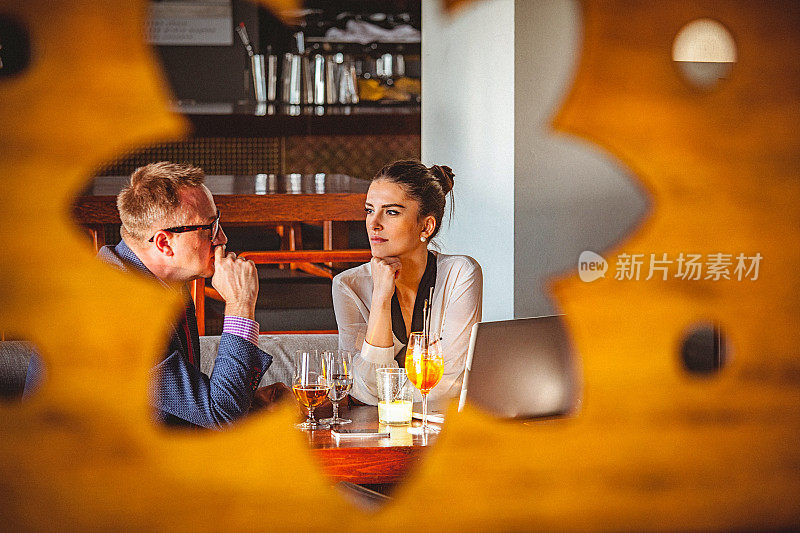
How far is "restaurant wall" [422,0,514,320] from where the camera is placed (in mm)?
2066

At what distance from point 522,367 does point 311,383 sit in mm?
376

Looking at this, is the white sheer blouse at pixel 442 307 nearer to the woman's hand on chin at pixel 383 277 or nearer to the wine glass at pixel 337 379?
the woman's hand on chin at pixel 383 277

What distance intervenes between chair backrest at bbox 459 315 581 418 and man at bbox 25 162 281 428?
34 centimetres

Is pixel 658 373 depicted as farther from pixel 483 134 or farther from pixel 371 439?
pixel 483 134

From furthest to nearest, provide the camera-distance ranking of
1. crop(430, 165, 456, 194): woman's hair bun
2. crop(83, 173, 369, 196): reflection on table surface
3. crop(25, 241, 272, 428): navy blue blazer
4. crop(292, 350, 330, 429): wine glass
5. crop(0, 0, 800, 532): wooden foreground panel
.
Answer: crop(83, 173, 369, 196): reflection on table surface < crop(430, 165, 456, 194): woman's hair bun < crop(292, 350, 330, 429): wine glass < crop(25, 241, 272, 428): navy blue blazer < crop(0, 0, 800, 532): wooden foreground panel

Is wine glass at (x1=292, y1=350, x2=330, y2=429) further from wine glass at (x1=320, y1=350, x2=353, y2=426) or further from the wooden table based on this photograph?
the wooden table

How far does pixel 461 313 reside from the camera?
2.04 m

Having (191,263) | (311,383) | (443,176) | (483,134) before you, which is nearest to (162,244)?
(191,263)

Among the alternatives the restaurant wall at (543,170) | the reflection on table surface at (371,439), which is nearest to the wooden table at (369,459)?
the reflection on table surface at (371,439)

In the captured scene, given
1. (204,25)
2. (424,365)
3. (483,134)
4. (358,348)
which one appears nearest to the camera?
(424,365)

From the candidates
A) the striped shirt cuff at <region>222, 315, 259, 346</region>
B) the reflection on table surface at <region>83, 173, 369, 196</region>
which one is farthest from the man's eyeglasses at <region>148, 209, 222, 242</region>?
the reflection on table surface at <region>83, 173, 369, 196</region>

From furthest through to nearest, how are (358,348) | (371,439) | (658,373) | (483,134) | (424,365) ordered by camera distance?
(483,134) → (358,348) → (424,365) → (371,439) → (658,373)

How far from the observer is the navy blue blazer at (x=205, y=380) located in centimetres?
133

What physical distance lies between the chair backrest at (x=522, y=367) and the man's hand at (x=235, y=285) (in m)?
0.37
